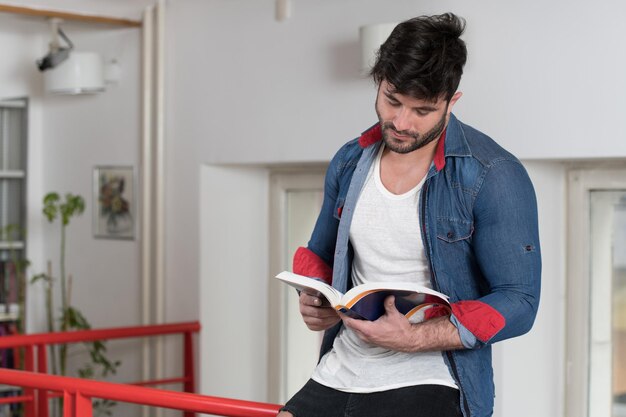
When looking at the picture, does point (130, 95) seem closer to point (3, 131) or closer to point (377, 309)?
point (3, 131)

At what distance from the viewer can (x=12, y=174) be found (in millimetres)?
5008

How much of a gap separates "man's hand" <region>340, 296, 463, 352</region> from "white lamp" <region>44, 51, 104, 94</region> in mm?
2877

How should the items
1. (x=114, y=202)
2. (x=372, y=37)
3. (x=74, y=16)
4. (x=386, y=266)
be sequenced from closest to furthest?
1. (x=386, y=266)
2. (x=372, y=37)
3. (x=74, y=16)
4. (x=114, y=202)

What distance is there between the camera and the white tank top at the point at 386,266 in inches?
74.0

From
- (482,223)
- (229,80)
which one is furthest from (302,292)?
(229,80)

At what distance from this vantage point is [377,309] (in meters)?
1.84

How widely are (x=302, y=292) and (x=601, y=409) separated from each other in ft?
5.04

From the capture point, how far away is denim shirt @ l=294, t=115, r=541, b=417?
1807mm

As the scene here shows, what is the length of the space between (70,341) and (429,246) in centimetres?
233

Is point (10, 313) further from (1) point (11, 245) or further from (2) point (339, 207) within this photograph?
(2) point (339, 207)

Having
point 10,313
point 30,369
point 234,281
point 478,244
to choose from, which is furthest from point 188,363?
point 478,244

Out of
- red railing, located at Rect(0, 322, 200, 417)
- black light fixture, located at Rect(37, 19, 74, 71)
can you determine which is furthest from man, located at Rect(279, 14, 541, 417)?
black light fixture, located at Rect(37, 19, 74, 71)

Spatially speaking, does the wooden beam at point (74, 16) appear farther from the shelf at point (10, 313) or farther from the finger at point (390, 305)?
the finger at point (390, 305)

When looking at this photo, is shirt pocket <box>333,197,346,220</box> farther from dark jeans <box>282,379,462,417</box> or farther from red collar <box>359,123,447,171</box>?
dark jeans <box>282,379,462,417</box>
